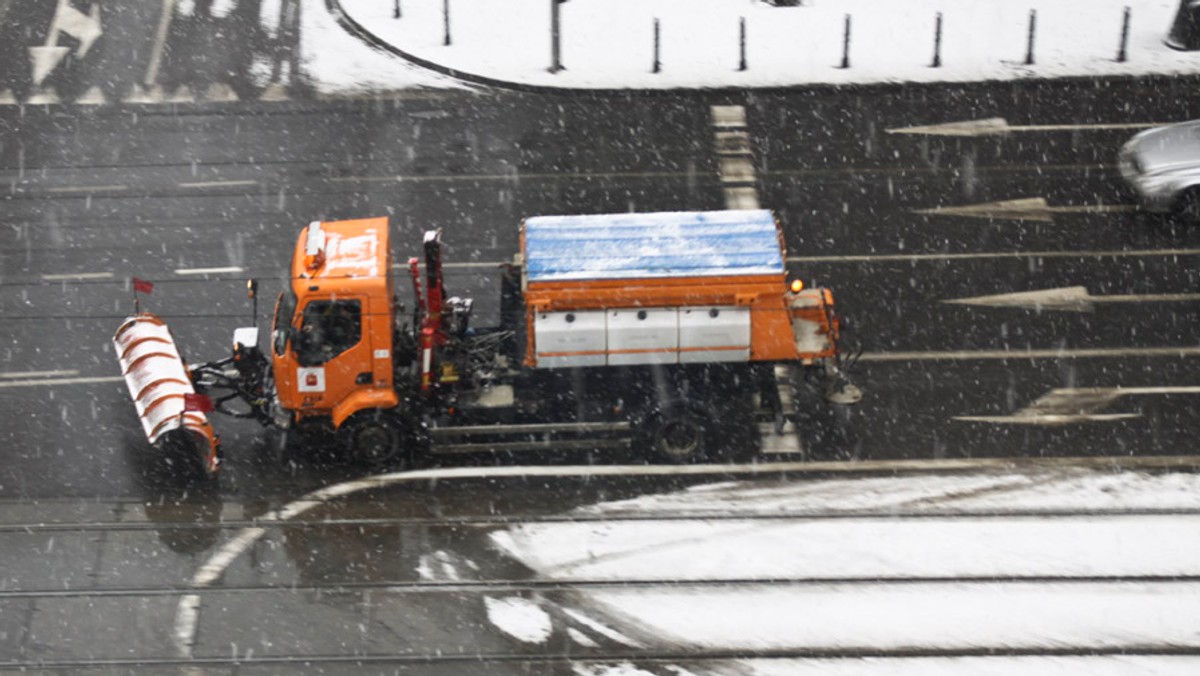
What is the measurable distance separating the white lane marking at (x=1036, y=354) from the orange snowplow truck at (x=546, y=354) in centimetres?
183

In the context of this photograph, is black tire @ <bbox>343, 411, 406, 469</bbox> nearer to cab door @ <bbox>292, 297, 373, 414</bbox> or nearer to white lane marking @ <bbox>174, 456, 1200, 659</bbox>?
white lane marking @ <bbox>174, 456, 1200, 659</bbox>

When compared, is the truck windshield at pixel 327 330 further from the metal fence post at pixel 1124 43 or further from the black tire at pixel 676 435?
the metal fence post at pixel 1124 43

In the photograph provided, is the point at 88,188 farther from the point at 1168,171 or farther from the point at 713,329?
the point at 1168,171

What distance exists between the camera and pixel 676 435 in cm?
1920

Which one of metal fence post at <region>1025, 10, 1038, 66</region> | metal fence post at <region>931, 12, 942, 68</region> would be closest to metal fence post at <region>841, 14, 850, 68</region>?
metal fence post at <region>931, 12, 942, 68</region>

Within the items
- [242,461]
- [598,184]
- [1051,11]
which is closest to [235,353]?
[242,461]

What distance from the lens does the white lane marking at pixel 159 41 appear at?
29.2 meters

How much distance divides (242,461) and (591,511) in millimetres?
4489

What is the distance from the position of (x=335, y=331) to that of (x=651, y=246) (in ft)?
12.9

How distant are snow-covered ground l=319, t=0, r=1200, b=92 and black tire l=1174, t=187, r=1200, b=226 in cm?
536

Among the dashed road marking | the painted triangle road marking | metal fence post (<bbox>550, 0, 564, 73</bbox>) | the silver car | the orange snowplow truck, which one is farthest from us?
metal fence post (<bbox>550, 0, 564, 73</bbox>)

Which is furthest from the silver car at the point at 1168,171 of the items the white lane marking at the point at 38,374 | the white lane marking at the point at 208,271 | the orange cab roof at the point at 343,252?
the white lane marking at the point at 38,374

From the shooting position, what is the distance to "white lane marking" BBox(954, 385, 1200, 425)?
Result: 20.0m

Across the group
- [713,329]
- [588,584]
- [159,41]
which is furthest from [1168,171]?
[159,41]
